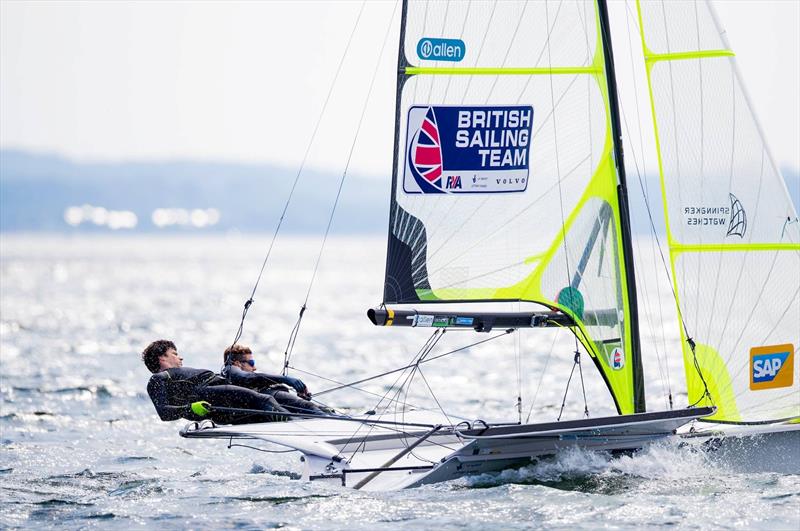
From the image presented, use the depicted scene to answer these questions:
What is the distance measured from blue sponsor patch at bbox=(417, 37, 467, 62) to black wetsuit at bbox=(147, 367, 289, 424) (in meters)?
2.95

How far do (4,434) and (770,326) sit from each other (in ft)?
24.5

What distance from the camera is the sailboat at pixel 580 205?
9578 mm

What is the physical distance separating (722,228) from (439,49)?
272 centimetres

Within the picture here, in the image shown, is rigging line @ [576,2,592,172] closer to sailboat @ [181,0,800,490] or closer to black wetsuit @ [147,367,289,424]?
sailboat @ [181,0,800,490]

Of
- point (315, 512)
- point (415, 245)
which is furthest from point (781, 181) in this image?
point (315, 512)

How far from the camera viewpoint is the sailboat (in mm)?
9578

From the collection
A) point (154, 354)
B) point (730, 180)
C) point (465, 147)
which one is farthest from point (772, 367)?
point (154, 354)

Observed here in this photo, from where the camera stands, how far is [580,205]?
32.3ft

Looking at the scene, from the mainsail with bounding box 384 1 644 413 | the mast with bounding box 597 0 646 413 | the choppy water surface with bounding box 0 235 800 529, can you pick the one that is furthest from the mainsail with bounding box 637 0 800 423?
the choppy water surface with bounding box 0 235 800 529

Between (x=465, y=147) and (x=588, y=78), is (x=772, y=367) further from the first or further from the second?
(x=465, y=147)

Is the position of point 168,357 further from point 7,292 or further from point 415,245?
point 7,292

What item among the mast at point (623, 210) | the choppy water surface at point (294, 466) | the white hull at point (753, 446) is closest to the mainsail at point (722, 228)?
the white hull at point (753, 446)

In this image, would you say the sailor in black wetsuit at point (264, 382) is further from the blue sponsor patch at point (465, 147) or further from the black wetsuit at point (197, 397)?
the blue sponsor patch at point (465, 147)

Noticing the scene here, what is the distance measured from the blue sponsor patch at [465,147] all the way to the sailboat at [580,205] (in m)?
0.01
